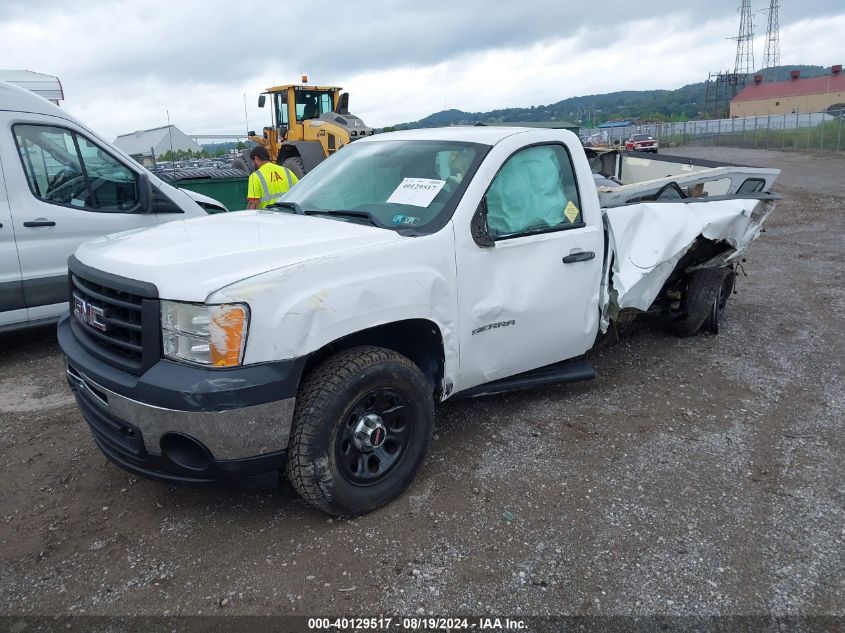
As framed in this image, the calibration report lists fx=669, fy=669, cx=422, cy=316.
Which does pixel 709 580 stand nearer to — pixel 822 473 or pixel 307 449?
pixel 822 473

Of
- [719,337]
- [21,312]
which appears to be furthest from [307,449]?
[719,337]

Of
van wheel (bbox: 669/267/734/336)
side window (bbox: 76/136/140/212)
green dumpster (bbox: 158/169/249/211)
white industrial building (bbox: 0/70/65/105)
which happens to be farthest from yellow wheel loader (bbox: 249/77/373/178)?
van wheel (bbox: 669/267/734/336)

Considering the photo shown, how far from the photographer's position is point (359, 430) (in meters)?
3.17

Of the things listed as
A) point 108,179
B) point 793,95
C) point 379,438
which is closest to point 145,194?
point 108,179

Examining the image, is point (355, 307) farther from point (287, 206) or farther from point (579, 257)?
point (579, 257)

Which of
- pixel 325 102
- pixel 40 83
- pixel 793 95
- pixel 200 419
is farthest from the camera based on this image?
pixel 793 95

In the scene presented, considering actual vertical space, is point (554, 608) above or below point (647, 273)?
below

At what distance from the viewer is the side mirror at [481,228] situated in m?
3.61

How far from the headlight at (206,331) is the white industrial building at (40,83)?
691 centimetres

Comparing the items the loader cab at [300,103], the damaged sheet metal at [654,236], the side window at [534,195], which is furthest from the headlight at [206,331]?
the loader cab at [300,103]

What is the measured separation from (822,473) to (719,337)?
2.48 metres

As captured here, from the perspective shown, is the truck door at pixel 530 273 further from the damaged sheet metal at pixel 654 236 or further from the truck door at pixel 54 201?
the truck door at pixel 54 201

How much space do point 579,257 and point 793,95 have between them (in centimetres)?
8403

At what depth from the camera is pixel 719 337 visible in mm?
6078
